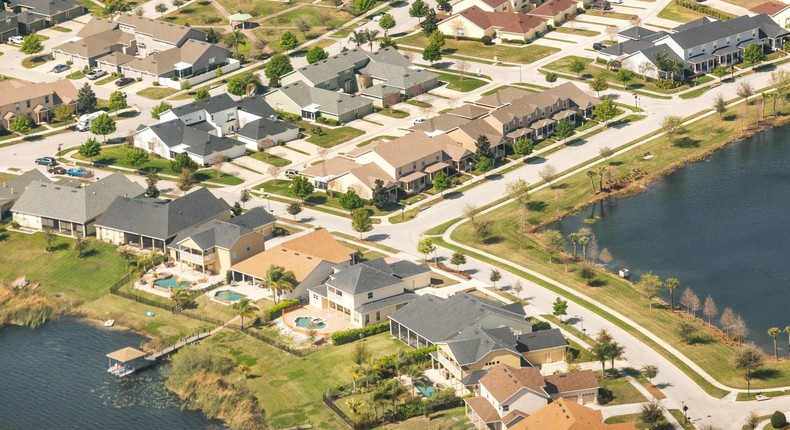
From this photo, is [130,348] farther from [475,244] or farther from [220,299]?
[475,244]

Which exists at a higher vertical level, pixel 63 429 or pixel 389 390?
pixel 389 390

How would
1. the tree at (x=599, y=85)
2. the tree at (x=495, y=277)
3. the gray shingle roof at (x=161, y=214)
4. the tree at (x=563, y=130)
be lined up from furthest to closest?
the tree at (x=599, y=85), the tree at (x=563, y=130), the gray shingle roof at (x=161, y=214), the tree at (x=495, y=277)

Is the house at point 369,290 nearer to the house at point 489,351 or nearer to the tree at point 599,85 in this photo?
the house at point 489,351

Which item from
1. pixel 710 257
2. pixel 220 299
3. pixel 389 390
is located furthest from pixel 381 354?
pixel 710 257

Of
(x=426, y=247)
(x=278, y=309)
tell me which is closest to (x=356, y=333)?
(x=278, y=309)

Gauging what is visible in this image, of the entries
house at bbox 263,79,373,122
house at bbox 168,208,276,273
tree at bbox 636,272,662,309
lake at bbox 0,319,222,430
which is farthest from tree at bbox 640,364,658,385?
house at bbox 263,79,373,122

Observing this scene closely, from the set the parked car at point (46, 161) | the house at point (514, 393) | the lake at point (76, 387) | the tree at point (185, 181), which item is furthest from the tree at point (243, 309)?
the parked car at point (46, 161)

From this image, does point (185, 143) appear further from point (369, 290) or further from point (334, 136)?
point (369, 290)
